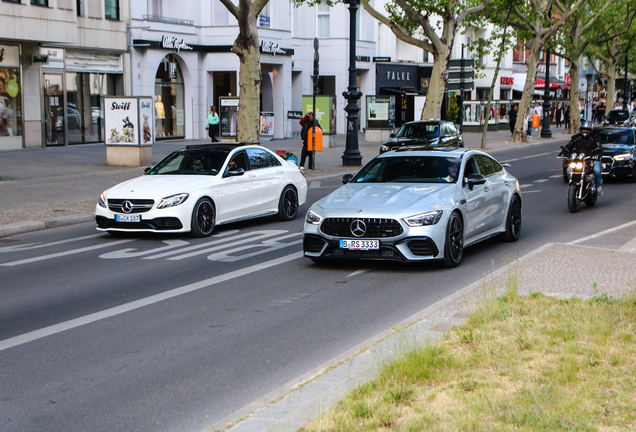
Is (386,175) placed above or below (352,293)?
above

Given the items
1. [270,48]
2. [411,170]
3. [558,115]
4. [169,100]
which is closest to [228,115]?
[169,100]

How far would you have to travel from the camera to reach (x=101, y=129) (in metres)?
35.1

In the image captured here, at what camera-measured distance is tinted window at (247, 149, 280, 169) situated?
47.0 feet

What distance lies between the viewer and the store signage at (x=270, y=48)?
40.1m

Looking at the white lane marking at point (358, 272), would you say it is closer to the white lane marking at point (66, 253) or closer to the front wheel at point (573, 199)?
the white lane marking at point (66, 253)

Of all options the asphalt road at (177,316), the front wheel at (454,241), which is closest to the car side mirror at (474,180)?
the front wheel at (454,241)

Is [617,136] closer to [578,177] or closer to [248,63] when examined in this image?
[578,177]

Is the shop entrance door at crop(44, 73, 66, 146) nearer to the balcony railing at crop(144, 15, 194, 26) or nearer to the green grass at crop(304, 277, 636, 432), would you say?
the balcony railing at crop(144, 15, 194, 26)

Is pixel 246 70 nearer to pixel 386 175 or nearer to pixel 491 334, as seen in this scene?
pixel 386 175

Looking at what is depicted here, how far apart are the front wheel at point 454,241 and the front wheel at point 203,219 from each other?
436 centimetres

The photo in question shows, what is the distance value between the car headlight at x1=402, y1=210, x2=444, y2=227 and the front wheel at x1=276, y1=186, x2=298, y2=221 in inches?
212

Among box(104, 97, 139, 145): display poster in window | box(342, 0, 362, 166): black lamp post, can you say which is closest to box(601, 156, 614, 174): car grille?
box(342, 0, 362, 166): black lamp post

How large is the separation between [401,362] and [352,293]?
326cm

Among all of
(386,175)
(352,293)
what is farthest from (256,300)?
(386,175)
